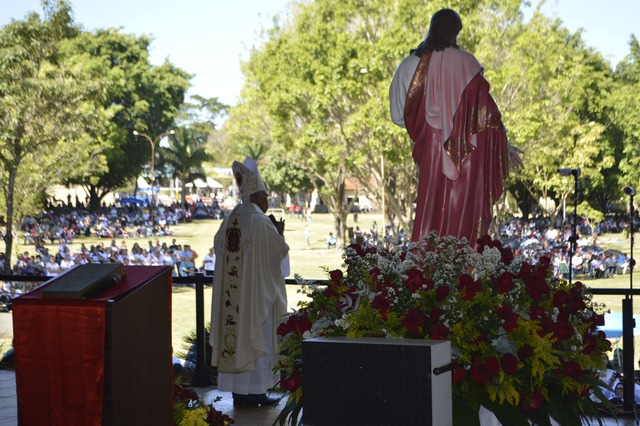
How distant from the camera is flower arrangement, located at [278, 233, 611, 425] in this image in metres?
3.68

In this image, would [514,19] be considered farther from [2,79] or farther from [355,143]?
[2,79]

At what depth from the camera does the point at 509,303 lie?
3.92 metres

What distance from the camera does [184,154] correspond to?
75.6 metres

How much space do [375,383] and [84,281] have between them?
1499mm

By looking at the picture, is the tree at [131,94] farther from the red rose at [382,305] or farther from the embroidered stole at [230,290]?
the red rose at [382,305]

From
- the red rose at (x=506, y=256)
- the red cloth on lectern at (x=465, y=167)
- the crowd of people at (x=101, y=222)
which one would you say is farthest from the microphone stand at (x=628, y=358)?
the crowd of people at (x=101, y=222)

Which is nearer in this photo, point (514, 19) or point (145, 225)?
point (514, 19)

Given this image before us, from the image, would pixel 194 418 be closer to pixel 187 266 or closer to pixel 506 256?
pixel 506 256

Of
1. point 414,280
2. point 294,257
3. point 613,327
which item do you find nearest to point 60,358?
point 414,280

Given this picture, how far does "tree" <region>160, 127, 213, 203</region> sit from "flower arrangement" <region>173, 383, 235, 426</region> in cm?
6723

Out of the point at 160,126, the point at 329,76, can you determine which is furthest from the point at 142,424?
the point at 160,126

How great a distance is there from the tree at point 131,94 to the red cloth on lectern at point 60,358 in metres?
57.5

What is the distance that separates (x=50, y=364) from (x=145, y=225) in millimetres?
59431

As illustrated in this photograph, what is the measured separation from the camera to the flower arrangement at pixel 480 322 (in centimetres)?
368
